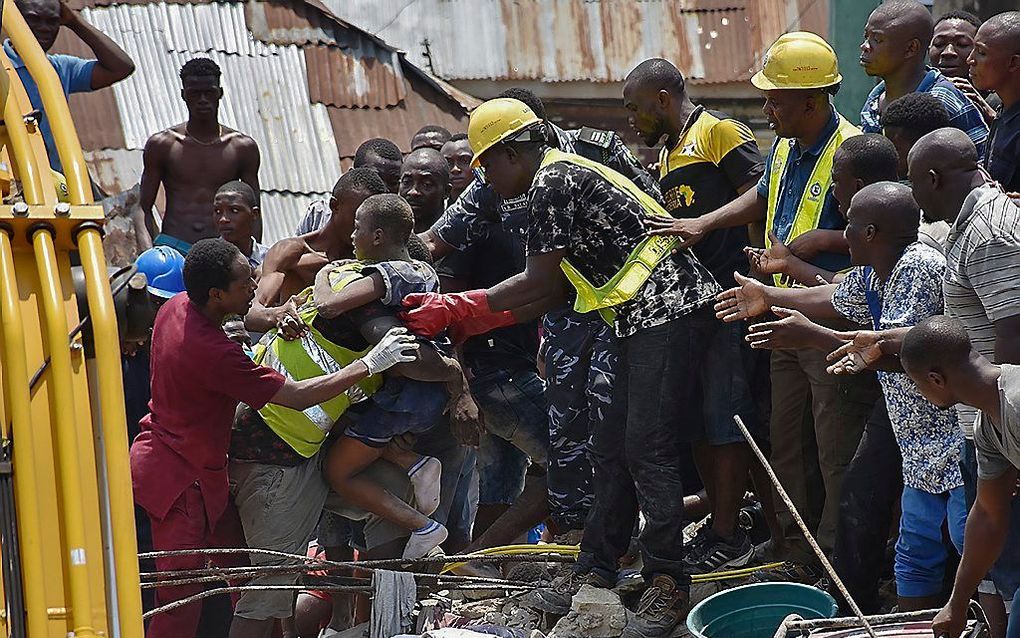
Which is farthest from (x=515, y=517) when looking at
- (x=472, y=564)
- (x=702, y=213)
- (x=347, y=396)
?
(x=702, y=213)

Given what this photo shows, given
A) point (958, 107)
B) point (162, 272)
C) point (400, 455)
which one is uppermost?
point (958, 107)

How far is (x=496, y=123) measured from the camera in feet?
21.6

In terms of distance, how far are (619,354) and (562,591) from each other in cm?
109

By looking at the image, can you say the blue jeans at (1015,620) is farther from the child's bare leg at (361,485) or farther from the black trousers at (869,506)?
the child's bare leg at (361,485)

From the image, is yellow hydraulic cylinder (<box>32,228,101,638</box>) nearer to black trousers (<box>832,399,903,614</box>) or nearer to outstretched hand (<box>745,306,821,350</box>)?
outstretched hand (<box>745,306,821,350</box>)

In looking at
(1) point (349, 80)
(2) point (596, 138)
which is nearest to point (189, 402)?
(2) point (596, 138)

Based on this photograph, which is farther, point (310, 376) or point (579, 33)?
point (579, 33)

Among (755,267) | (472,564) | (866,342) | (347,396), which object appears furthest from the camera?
(472,564)

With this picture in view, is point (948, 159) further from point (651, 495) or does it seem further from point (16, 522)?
point (16, 522)

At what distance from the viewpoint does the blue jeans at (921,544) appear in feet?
17.7

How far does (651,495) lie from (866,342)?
1618mm

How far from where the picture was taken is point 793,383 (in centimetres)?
661

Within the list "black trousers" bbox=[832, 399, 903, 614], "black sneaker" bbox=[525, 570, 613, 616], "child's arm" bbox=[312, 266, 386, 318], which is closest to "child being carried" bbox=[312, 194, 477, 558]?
"child's arm" bbox=[312, 266, 386, 318]

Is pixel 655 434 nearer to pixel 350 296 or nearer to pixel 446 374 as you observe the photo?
pixel 446 374
